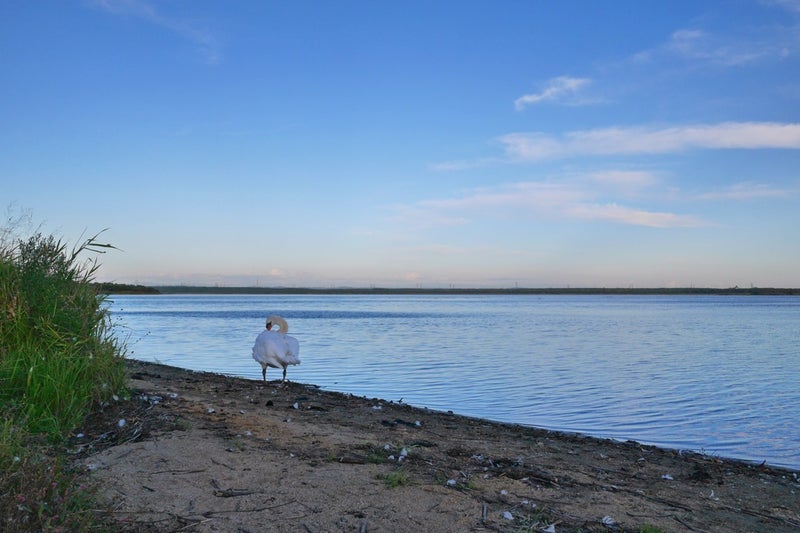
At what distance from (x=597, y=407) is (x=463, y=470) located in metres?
8.64

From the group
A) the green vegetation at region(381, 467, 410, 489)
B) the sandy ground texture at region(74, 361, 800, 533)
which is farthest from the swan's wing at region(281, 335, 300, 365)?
the green vegetation at region(381, 467, 410, 489)

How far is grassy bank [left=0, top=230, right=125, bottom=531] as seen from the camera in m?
5.42

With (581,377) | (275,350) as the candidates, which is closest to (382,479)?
(275,350)

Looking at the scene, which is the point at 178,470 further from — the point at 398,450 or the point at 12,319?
the point at 12,319

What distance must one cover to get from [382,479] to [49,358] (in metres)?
4.18

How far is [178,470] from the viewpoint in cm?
610

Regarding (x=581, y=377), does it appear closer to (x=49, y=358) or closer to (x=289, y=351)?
Result: (x=289, y=351)

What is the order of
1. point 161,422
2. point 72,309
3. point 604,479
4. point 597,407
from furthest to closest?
→ point 597,407 < point 72,309 < point 161,422 < point 604,479

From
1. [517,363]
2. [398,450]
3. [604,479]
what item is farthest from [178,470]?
[517,363]

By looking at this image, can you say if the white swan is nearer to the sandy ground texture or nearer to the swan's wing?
the swan's wing

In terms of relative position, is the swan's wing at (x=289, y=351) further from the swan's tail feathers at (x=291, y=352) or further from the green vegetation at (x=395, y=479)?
the green vegetation at (x=395, y=479)

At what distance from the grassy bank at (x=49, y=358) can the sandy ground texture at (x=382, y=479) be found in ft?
1.00

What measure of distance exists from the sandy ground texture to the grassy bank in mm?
304

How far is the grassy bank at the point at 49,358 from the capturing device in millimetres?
5422
